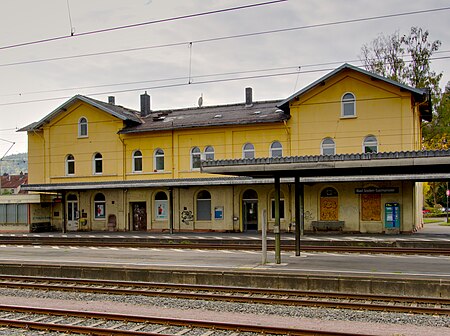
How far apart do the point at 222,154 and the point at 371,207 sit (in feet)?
30.5

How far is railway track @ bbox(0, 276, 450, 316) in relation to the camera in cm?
1190

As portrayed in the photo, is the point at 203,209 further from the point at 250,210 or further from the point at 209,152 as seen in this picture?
the point at 209,152

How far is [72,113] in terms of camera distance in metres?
38.6

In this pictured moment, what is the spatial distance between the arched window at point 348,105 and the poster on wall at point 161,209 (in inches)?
484

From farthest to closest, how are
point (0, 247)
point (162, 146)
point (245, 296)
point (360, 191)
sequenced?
1. point (162, 146)
2. point (360, 191)
3. point (0, 247)
4. point (245, 296)

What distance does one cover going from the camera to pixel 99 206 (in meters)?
37.5

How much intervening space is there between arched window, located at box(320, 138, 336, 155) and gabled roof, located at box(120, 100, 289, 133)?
2576mm

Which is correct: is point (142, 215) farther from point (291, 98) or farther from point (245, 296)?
point (245, 296)

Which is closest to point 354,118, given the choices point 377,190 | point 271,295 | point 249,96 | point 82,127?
point 377,190

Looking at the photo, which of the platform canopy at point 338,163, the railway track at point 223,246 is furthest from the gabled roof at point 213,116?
the platform canopy at point 338,163

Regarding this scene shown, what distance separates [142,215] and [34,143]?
33.3 ft

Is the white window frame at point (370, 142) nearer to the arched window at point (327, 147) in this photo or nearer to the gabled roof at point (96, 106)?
the arched window at point (327, 147)

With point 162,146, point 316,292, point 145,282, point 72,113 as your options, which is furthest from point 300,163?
point 72,113

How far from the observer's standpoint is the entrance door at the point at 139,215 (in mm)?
36272
